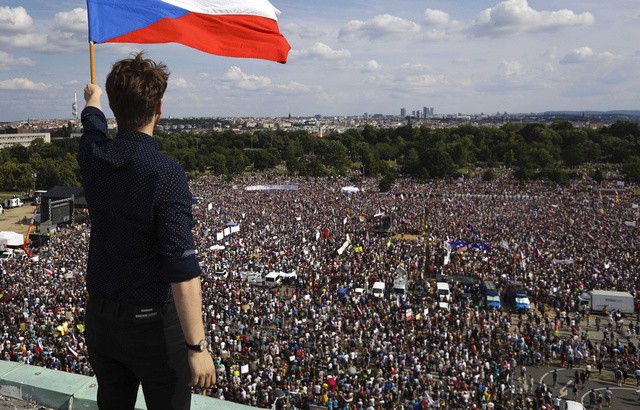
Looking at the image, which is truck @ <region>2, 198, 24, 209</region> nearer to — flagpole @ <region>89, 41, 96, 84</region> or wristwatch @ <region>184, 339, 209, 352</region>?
flagpole @ <region>89, 41, 96, 84</region>

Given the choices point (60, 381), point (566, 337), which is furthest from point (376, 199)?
point (60, 381)

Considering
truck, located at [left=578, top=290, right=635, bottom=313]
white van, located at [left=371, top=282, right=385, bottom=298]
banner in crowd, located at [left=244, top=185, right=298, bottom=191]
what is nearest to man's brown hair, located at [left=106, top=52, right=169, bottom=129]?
white van, located at [left=371, top=282, right=385, bottom=298]

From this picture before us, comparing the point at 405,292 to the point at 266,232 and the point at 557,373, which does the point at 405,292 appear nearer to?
the point at 557,373

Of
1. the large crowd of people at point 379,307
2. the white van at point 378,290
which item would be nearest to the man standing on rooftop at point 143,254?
the large crowd of people at point 379,307

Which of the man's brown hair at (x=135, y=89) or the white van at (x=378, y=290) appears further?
the white van at (x=378, y=290)

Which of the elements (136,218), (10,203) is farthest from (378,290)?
(10,203)

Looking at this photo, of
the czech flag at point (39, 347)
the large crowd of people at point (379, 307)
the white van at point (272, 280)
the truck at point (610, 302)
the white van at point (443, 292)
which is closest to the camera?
the large crowd of people at point (379, 307)

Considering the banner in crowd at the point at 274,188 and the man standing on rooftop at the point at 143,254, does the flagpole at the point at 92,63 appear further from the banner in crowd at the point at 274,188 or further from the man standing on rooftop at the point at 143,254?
the banner in crowd at the point at 274,188
